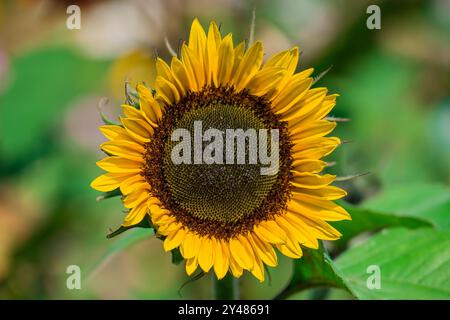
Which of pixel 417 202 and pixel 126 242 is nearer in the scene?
pixel 126 242

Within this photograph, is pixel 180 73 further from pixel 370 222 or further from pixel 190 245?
pixel 370 222

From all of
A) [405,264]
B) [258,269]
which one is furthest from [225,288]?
[405,264]

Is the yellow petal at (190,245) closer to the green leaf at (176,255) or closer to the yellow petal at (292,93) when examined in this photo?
the green leaf at (176,255)

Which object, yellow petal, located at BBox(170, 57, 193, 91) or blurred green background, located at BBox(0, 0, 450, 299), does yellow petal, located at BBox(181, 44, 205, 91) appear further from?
blurred green background, located at BBox(0, 0, 450, 299)

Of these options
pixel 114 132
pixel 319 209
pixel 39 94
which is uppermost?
pixel 39 94

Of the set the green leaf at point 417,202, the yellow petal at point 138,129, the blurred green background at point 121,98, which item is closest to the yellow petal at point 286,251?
the yellow petal at point 138,129

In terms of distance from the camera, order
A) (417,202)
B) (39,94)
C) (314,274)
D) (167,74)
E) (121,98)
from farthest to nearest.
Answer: (39,94) < (121,98) < (417,202) < (314,274) < (167,74)

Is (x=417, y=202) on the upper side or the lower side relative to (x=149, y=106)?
lower
